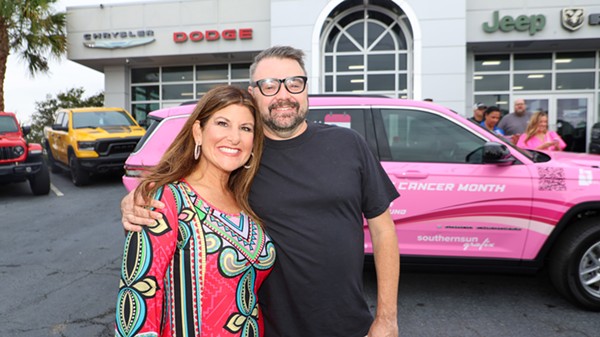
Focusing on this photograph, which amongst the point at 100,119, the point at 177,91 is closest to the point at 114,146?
the point at 100,119

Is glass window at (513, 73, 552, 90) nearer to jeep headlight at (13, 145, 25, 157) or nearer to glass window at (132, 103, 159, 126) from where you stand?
glass window at (132, 103, 159, 126)

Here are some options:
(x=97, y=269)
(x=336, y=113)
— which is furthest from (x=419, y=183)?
(x=97, y=269)

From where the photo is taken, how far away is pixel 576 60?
1442cm

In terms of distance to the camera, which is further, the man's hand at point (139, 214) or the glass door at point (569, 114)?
the glass door at point (569, 114)

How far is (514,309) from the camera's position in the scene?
155 inches

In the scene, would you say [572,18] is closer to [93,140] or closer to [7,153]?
[93,140]

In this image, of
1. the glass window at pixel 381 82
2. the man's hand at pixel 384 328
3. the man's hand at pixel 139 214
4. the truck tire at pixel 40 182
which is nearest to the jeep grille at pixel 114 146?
the truck tire at pixel 40 182

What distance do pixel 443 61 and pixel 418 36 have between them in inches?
40.6

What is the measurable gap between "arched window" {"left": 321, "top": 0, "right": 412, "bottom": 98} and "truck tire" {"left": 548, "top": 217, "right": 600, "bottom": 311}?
10846mm

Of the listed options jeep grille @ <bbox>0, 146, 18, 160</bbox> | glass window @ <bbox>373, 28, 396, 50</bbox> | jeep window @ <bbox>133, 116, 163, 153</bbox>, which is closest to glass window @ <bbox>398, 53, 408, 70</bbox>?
glass window @ <bbox>373, 28, 396, 50</bbox>

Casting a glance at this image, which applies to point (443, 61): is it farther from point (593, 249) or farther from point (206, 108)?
point (206, 108)

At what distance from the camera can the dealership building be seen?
1328 centimetres

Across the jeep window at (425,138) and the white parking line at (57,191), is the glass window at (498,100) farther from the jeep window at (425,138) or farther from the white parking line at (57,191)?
the white parking line at (57,191)

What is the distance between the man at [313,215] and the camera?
1.71m
